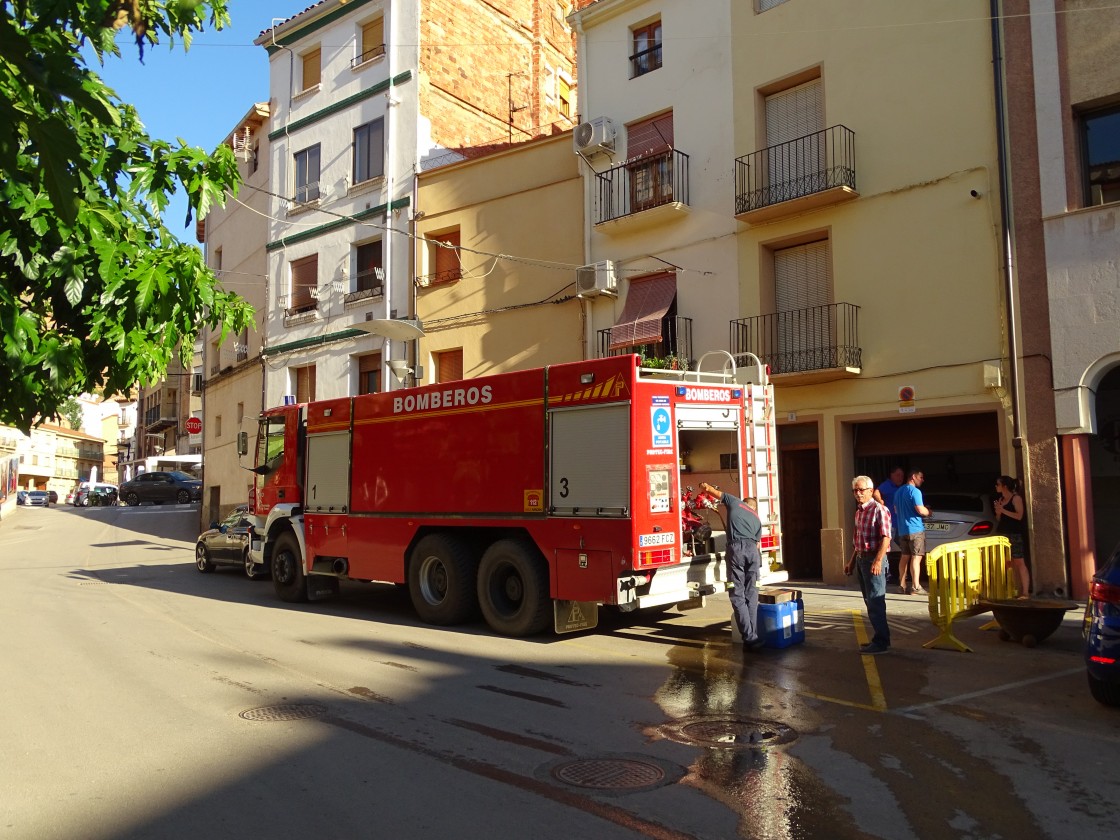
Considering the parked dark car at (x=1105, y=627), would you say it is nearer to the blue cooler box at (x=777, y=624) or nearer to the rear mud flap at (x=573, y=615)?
the blue cooler box at (x=777, y=624)

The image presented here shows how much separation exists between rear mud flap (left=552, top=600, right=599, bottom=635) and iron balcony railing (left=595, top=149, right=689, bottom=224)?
373 inches

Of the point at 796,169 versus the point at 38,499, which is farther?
the point at 38,499

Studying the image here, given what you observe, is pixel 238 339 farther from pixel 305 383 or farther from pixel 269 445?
pixel 269 445

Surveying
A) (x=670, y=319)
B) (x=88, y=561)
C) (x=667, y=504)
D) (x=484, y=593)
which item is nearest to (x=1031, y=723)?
(x=667, y=504)

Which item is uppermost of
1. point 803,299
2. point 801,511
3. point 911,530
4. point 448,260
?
point 448,260

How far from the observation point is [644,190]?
1811cm

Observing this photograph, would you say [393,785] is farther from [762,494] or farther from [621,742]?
[762,494]

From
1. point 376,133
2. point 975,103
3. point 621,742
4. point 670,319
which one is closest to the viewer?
point 621,742

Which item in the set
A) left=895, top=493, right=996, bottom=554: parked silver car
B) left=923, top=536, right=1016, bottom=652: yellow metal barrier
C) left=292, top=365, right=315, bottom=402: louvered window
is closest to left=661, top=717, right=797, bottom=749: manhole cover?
left=923, top=536, right=1016, bottom=652: yellow metal barrier

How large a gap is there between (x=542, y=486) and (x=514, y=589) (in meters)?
1.36

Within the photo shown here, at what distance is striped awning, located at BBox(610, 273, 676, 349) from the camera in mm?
17516

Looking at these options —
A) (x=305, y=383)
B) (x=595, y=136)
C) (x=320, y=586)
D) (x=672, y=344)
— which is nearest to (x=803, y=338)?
(x=672, y=344)

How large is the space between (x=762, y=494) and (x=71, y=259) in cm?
789

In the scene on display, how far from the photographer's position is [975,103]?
45.6 ft
